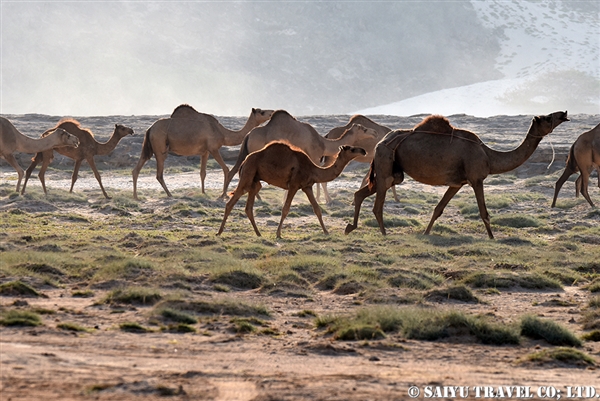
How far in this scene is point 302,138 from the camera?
2003 cm

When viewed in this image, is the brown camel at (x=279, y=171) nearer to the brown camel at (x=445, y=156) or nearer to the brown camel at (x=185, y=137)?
the brown camel at (x=445, y=156)

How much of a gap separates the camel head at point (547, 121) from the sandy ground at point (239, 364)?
604 cm

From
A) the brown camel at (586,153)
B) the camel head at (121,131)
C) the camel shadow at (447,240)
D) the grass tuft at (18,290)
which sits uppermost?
the brown camel at (586,153)

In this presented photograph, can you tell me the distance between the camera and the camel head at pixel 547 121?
14.5m

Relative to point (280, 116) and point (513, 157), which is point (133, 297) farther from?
point (280, 116)

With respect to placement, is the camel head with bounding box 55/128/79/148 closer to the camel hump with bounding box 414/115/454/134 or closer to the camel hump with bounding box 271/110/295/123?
the camel hump with bounding box 271/110/295/123

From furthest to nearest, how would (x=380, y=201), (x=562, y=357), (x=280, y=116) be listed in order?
(x=280, y=116) → (x=380, y=201) → (x=562, y=357)

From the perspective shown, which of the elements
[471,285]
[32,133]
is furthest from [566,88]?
[471,285]

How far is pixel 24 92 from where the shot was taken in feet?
319

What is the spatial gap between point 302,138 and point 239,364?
13.5 meters

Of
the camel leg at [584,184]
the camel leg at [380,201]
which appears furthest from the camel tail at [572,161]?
the camel leg at [380,201]

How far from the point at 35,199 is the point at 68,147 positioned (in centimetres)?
204

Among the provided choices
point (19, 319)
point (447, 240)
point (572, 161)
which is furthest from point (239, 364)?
point (572, 161)

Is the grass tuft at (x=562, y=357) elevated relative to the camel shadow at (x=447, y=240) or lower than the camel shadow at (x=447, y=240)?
lower
